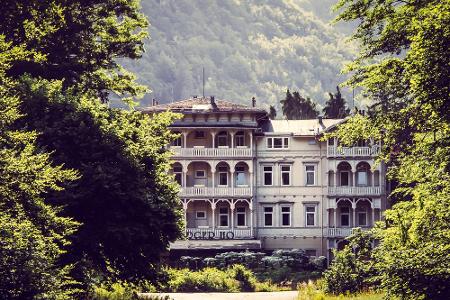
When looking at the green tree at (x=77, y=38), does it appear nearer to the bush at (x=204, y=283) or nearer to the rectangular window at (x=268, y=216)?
the bush at (x=204, y=283)

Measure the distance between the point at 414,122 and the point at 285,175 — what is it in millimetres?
47604

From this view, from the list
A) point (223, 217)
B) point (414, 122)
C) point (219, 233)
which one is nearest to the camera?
point (414, 122)

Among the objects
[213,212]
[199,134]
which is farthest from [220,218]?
[199,134]

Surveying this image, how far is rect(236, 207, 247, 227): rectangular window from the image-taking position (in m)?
71.8

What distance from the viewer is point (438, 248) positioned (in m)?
21.4

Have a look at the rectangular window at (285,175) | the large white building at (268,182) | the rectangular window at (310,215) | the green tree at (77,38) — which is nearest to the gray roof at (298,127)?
the large white building at (268,182)

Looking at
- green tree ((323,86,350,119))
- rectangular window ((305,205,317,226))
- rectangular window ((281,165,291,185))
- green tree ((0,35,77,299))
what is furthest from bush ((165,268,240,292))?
green tree ((323,86,350,119))

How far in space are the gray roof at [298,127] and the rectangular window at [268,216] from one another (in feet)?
20.5

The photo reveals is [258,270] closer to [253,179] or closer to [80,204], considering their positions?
[253,179]

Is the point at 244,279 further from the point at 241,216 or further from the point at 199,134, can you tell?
the point at 199,134

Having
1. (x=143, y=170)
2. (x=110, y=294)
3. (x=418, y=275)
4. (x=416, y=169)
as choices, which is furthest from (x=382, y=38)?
(x=110, y=294)

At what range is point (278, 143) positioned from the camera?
71688 millimetres

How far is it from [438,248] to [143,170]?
1357 centimetres

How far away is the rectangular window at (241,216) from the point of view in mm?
71750
